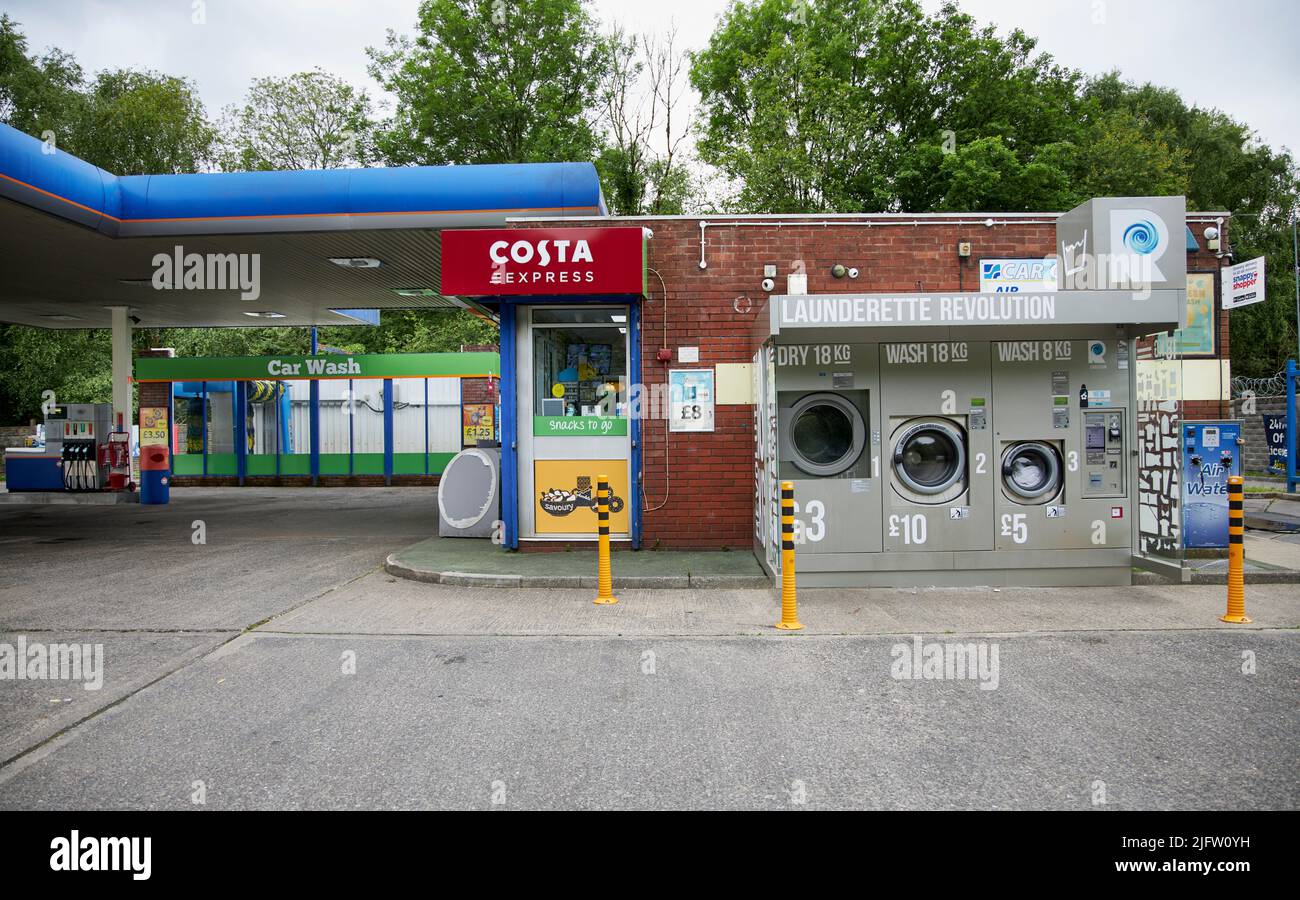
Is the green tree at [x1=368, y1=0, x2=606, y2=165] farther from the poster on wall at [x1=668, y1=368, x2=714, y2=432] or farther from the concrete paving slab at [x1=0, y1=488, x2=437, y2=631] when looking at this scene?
the poster on wall at [x1=668, y1=368, x2=714, y2=432]

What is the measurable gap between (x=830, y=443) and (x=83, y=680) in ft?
22.4

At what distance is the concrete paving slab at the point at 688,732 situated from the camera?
3.65 m

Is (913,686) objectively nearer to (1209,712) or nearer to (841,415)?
(1209,712)

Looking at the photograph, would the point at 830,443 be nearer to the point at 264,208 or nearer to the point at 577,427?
the point at 577,427

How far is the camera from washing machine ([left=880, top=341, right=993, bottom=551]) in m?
8.30

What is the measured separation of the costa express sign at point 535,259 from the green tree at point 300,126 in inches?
1135

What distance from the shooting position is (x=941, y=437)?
27.7 feet

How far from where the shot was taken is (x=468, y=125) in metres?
31.0

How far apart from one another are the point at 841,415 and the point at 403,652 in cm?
502

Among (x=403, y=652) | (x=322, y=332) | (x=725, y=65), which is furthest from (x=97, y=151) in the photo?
(x=403, y=652)

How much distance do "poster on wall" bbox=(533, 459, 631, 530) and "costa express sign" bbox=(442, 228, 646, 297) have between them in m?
2.24

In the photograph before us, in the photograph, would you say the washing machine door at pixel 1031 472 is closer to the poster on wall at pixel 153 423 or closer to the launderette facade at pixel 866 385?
the launderette facade at pixel 866 385
